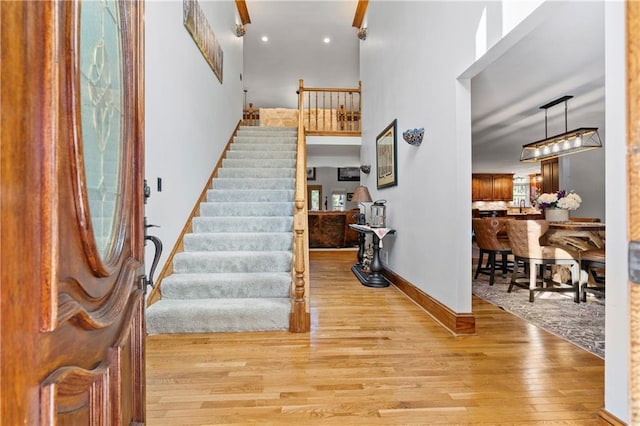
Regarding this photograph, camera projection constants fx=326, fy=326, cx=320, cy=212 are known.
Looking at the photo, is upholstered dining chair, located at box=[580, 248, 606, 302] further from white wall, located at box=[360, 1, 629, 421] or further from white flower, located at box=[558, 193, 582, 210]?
white wall, located at box=[360, 1, 629, 421]

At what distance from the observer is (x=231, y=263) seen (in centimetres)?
318

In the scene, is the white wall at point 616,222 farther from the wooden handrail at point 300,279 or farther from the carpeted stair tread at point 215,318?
the carpeted stair tread at point 215,318

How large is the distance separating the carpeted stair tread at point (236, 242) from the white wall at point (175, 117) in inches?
8.3

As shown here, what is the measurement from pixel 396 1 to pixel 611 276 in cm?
408

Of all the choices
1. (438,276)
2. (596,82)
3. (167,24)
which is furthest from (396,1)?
(438,276)

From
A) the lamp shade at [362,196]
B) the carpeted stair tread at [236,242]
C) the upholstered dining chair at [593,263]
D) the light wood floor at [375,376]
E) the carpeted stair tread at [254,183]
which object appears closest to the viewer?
the light wood floor at [375,376]

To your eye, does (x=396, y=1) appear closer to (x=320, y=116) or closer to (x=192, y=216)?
(x=192, y=216)

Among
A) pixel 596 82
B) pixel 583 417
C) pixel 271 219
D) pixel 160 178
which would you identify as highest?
pixel 596 82

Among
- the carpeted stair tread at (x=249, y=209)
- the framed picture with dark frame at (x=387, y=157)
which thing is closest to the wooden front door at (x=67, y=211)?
the carpeted stair tread at (x=249, y=209)

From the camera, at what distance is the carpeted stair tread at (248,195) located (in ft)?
14.0

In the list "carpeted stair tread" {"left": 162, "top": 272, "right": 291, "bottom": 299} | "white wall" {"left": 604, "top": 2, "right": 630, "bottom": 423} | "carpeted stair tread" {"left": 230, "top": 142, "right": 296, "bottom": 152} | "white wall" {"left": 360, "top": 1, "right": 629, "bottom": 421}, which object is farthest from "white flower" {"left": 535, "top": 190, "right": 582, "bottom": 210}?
"carpeted stair tread" {"left": 230, "top": 142, "right": 296, "bottom": 152}

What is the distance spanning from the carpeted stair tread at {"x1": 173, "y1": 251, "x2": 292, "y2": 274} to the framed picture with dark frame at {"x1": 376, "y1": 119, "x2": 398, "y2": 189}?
1827 millimetres

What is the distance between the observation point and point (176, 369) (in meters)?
2.04

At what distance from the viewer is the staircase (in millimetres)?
2645
